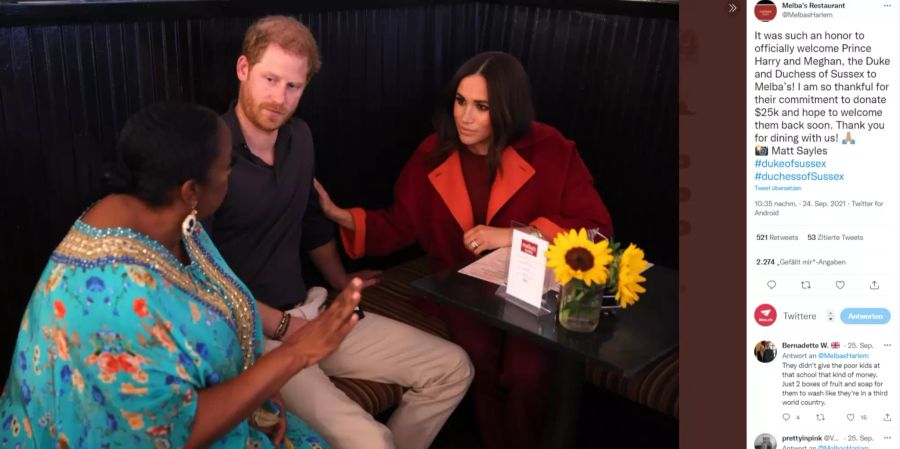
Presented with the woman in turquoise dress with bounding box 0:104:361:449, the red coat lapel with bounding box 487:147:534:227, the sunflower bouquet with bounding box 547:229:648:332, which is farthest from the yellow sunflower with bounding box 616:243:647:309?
the red coat lapel with bounding box 487:147:534:227

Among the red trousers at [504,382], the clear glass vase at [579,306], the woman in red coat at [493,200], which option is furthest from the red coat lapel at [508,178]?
the clear glass vase at [579,306]

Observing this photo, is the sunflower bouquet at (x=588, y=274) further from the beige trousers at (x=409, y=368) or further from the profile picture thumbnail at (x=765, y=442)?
the profile picture thumbnail at (x=765, y=442)

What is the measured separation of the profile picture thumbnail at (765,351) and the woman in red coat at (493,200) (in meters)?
1.29

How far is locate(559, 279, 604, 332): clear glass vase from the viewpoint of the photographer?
207 cm

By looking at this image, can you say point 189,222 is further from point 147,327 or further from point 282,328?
point 282,328

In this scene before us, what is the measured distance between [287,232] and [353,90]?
2.64 feet

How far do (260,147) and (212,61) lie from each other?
382mm

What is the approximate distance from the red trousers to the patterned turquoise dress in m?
1.07

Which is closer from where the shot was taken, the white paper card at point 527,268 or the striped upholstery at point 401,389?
the white paper card at point 527,268

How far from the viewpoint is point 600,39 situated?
3.38 m

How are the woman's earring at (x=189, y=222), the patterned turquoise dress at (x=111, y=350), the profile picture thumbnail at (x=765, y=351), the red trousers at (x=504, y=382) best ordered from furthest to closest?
the red trousers at (x=504, y=382) → the woman's earring at (x=189, y=222) → the patterned turquoise dress at (x=111, y=350) → the profile picture thumbnail at (x=765, y=351)

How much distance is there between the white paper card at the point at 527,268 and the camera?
2148mm

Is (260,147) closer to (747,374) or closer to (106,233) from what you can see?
(106,233)

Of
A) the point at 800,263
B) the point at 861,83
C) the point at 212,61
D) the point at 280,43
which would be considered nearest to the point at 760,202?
the point at 800,263
